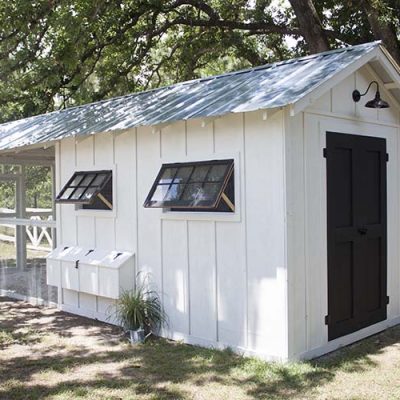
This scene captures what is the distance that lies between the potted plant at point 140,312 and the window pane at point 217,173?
1.57 metres

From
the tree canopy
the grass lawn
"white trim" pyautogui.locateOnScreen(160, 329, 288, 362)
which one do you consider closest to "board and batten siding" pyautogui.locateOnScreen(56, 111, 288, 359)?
"white trim" pyautogui.locateOnScreen(160, 329, 288, 362)

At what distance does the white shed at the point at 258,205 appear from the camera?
4.94m

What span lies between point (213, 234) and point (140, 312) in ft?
3.88

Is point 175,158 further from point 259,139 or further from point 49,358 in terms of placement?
point 49,358

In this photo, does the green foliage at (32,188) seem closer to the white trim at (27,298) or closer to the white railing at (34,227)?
the white railing at (34,227)

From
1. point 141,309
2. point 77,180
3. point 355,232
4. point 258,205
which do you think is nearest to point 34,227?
point 77,180

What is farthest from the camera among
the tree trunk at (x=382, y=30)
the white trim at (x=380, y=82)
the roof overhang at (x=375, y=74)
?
the tree trunk at (x=382, y=30)

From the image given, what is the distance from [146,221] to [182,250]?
0.66 m

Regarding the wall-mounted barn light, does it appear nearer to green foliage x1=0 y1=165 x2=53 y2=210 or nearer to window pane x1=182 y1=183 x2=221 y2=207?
window pane x1=182 y1=183 x2=221 y2=207

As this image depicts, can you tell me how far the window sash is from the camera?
654 cm

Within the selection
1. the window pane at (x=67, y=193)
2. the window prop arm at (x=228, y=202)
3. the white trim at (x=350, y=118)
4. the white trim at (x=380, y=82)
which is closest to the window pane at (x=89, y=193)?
the window pane at (x=67, y=193)

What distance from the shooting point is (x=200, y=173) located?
5.44 metres

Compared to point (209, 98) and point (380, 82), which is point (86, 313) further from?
point (380, 82)

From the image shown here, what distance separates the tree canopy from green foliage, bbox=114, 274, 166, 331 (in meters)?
5.01
